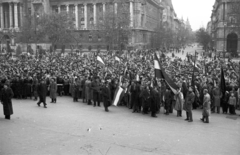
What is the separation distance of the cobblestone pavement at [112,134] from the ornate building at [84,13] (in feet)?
202

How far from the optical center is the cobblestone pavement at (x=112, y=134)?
9.33 metres

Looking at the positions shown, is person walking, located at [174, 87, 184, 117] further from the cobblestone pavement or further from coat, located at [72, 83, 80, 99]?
coat, located at [72, 83, 80, 99]

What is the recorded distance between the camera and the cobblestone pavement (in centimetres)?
933

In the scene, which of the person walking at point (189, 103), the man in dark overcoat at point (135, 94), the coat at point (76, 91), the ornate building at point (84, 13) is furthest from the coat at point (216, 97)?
the ornate building at point (84, 13)

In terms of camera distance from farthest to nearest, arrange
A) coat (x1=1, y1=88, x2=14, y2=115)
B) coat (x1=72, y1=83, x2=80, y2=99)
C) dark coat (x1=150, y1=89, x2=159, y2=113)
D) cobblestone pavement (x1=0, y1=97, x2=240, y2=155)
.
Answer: coat (x1=72, y1=83, x2=80, y2=99) < dark coat (x1=150, y1=89, x2=159, y2=113) < coat (x1=1, y1=88, x2=14, y2=115) < cobblestone pavement (x1=0, y1=97, x2=240, y2=155)

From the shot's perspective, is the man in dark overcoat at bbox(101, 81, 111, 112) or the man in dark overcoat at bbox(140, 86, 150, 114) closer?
the man in dark overcoat at bbox(140, 86, 150, 114)

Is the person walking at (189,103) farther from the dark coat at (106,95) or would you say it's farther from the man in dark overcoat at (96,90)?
the man in dark overcoat at (96,90)

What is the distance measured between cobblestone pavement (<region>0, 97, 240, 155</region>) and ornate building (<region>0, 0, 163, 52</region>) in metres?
61.6

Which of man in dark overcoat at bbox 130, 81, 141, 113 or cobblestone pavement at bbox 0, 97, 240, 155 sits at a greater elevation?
man in dark overcoat at bbox 130, 81, 141, 113

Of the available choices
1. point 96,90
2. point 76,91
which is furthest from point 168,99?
point 76,91

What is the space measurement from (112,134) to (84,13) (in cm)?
7639

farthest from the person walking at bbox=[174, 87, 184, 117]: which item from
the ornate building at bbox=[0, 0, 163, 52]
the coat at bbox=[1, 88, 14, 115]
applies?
the ornate building at bbox=[0, 0, 163, 52]

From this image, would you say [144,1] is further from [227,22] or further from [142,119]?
[142,119]

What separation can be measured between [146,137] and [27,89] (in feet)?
35.6
